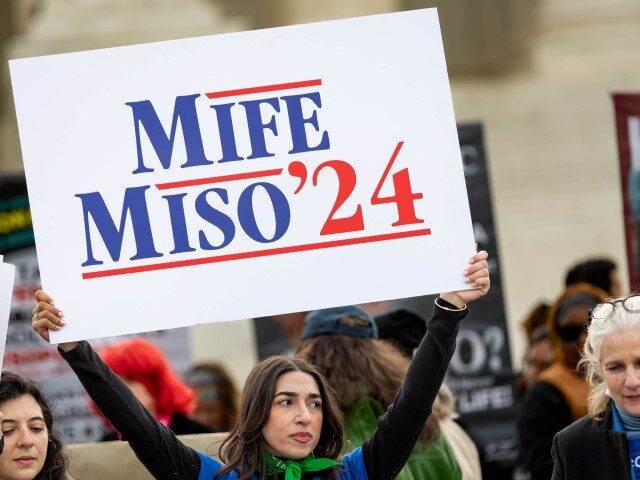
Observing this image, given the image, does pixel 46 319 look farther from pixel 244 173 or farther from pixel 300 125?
pixel 300 125

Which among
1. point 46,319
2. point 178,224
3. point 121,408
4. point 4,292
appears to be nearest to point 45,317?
point 46,319

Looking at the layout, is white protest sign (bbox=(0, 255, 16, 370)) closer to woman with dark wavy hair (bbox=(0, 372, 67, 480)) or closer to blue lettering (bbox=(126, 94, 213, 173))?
woman with dark wavy hair (bbox=(0, 372, 67, 480))

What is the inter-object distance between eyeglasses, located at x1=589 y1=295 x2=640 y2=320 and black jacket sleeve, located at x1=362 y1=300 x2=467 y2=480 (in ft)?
1.22

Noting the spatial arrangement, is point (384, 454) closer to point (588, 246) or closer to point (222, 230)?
point (222, 230)

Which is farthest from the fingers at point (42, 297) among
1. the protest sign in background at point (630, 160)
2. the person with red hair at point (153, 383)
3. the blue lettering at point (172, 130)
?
the protest sign in background at point (630, 160)

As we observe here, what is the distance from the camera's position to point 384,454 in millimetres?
3795

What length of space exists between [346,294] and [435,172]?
0.41 meters

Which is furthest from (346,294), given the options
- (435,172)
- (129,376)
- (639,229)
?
(639,229)

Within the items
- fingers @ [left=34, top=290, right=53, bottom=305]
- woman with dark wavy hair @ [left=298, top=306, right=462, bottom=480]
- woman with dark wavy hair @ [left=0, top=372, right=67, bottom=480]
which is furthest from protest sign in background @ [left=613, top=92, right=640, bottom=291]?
fingers @ [left=34, top=290, right=53, bottom=305]

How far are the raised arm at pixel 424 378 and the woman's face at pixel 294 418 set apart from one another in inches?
7.4

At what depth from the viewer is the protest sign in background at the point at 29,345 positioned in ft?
25.5

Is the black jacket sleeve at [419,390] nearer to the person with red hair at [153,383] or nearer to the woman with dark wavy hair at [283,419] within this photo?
the woman with dark wavy hair at [283,419]

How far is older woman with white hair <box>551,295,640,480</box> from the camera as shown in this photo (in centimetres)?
374

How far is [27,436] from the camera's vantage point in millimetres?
3904
